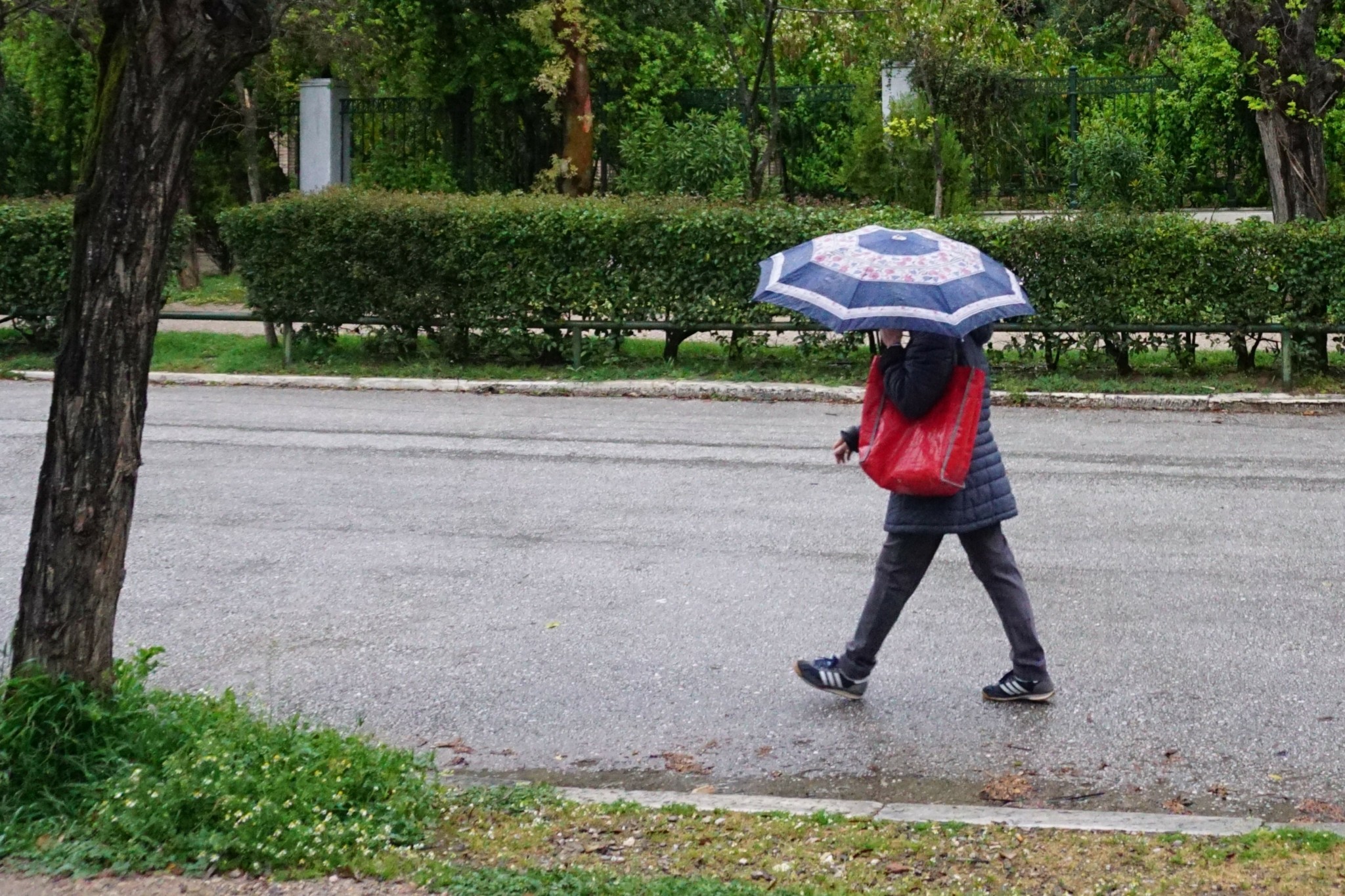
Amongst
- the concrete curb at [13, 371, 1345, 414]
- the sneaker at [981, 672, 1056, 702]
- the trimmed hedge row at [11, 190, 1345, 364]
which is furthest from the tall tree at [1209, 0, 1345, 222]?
the sneaker at [981, 672, 1056, 702]

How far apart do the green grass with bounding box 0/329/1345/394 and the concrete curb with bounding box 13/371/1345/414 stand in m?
0.22

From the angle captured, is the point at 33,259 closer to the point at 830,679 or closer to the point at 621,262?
the point at 621,262

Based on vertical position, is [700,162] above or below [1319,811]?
above

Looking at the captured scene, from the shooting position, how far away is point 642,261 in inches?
597

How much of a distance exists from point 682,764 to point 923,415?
1591 mm

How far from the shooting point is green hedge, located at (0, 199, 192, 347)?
16.2 metres

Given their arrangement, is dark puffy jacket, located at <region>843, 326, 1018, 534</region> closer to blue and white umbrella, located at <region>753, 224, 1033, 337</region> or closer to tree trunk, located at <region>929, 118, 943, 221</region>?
blue and white umbrella, located at <region>753, 224, 1033, 337</region>

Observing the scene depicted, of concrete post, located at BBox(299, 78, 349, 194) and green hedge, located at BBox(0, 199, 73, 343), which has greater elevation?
concrete post, located at BBox(299, 78, 349, 194)

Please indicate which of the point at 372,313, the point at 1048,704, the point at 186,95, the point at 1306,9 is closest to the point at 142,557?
the point at 186,95

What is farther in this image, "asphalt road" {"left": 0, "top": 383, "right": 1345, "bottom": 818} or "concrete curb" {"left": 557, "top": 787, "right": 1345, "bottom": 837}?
"asphalt road" {"left": 0, "top": 383, "right": 1345, "bottom": 818}

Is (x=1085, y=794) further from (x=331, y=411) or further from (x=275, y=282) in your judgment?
(x=275, y=282)

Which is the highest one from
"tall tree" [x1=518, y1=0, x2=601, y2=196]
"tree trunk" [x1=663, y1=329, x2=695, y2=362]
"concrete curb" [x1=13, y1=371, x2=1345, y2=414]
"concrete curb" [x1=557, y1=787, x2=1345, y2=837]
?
"tall tree" [x1=518, y1=0, x2=601, y2=196]

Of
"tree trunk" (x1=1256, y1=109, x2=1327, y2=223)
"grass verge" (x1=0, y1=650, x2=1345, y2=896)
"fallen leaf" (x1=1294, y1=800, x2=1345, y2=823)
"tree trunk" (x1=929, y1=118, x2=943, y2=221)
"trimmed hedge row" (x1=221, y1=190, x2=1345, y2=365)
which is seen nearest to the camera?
"grass verge" (x1=0, y1=650, x2=1345, y2=896)

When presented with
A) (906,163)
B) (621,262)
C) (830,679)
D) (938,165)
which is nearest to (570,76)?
(906,163)
